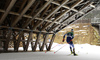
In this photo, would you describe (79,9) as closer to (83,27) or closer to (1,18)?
(1,18)

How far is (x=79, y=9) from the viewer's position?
973cm

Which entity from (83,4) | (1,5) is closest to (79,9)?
(83,4)

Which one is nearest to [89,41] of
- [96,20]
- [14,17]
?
[96,20]

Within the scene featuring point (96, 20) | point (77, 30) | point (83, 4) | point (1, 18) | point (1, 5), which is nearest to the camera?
point (1, 18)

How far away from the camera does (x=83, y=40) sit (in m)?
27.9

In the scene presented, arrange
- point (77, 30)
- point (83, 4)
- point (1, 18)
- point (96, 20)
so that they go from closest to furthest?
1. point (1, 18)
2. point (83, 4)
3. point (96, 20)
4. point (77, 30)

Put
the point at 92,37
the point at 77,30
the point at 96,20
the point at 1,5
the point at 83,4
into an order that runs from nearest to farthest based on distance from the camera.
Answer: the point at 1,5
the point at 83,4
the point at 96,20
the point at 92,37
the point at 77,30

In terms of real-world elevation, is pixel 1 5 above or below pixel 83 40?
above

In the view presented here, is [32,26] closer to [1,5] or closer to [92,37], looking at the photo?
[1,5]

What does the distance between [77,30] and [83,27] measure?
1584mm

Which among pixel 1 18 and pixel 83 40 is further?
pixel 83 40

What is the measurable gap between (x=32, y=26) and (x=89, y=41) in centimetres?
2047

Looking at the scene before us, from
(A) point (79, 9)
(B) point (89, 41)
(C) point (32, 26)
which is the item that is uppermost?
(A) point (79, 9)

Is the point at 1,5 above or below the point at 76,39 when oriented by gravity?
above
